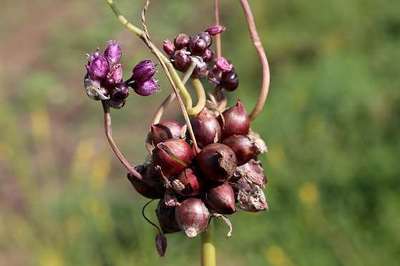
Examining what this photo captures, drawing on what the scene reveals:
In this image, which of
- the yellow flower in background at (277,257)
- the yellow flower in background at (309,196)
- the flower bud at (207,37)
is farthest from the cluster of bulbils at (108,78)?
the yellow flower in background at (309,196)

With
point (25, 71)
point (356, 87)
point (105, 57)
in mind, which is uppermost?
point (105, 57)

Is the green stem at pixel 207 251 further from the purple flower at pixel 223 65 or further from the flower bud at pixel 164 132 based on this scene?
the purple flower at pixel 223 65

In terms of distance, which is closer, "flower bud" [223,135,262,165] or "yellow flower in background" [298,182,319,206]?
"flower bud" [223,135,262,165]

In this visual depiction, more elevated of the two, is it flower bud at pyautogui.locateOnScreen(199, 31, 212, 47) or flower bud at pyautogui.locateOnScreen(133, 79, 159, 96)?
flower bud at pyautogui.locateOnScreen(199, 31, 212, 47)

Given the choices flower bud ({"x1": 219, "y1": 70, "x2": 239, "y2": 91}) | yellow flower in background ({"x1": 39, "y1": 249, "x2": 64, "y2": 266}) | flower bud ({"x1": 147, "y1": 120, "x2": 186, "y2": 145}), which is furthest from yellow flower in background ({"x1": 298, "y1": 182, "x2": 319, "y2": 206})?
flower bud ({"x1": 147, "y1": 120, "x2": 186, "y2": 145})

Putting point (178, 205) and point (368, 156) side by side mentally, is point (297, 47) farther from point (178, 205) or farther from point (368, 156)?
point (178, 205)

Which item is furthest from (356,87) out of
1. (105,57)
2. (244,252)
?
(105,57)

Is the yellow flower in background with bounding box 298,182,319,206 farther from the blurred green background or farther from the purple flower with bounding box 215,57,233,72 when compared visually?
the purple flower with bounding box 215,57,233,72

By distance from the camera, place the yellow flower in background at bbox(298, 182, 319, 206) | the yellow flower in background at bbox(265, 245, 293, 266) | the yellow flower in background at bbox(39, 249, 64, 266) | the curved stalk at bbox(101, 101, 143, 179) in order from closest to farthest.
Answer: the curved stalk at bbox(101, 101, 143, 179), the yellow flower in background at bbox(265, 245, 293, 266), the yellow flower in background at bbox(298, 182, 319, 206), the yellow flower in background at bbox(39, 249, 64, 266)
